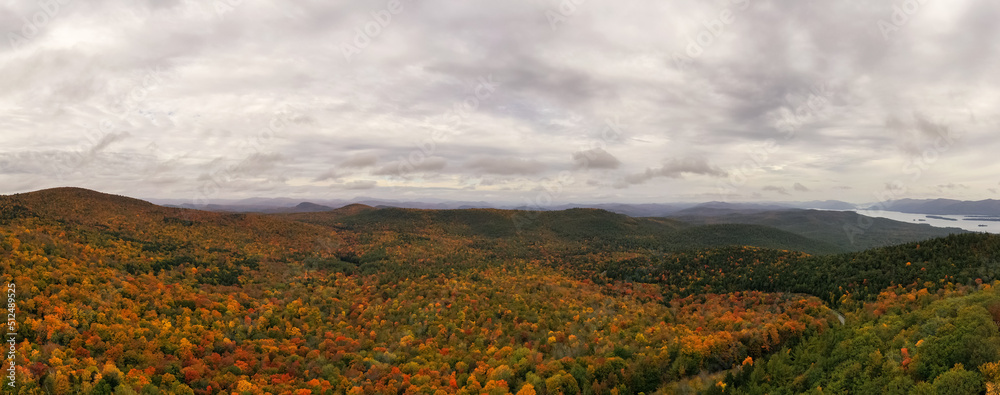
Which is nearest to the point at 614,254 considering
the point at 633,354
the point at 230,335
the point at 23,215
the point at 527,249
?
the point at 527,249

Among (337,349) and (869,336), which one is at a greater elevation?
(869,336)

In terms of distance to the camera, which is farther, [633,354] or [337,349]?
[337,349]

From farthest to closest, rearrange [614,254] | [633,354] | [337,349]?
[614,254], [337,349], [633,354]

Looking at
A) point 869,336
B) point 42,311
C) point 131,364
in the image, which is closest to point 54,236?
point 42,311

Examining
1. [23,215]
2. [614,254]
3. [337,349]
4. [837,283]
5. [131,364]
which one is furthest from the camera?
[614,254]

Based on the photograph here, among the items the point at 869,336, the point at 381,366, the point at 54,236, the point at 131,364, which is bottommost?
the point at 381,366

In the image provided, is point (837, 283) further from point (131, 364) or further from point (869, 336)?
point (131, 364)
